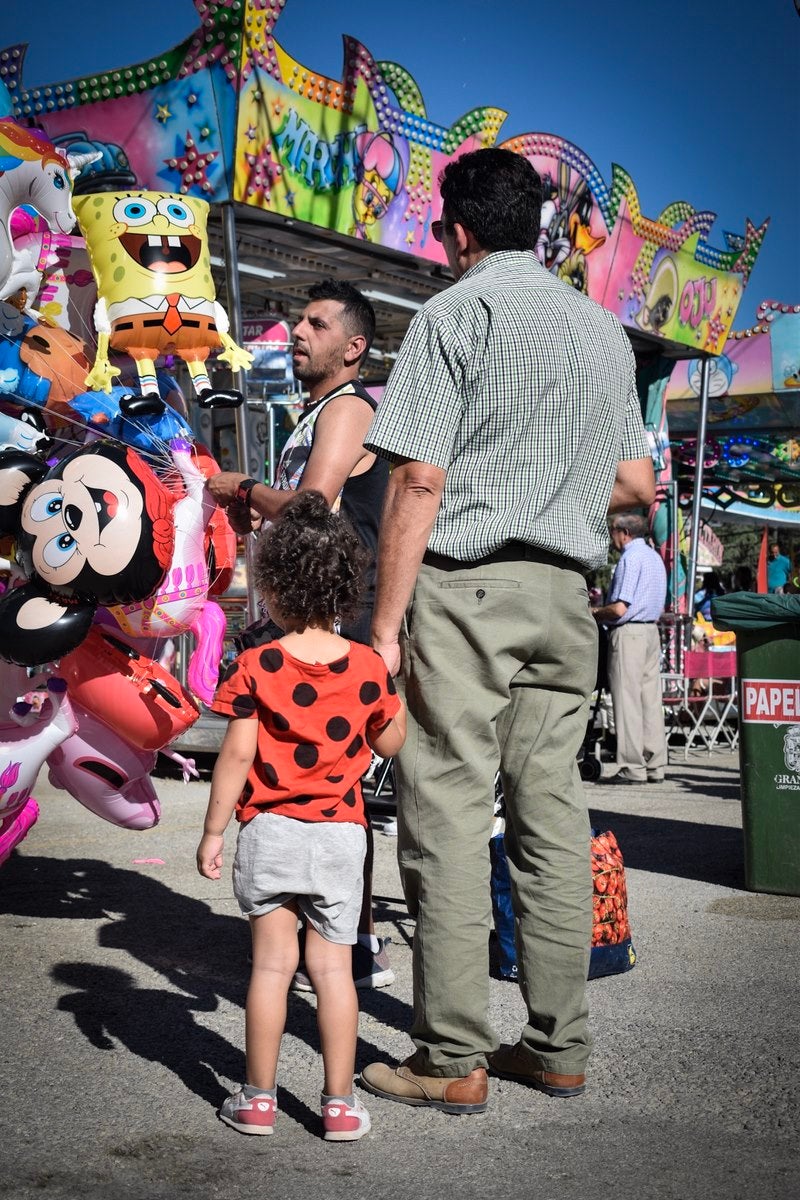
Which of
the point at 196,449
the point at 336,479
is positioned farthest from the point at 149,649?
the point at 336,479

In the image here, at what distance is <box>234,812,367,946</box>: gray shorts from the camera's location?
2.81m

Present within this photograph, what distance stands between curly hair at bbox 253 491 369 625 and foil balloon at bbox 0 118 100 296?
2099mm

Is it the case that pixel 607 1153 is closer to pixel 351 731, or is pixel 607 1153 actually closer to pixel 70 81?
pixel 351 731

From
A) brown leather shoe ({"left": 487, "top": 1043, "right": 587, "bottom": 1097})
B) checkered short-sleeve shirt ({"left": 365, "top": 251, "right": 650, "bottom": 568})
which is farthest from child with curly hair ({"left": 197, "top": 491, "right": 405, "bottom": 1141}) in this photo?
brown leather shoe ({"left": 487, "top": 1043, "right": 587, "bottom": 1097})

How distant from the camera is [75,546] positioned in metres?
3.85

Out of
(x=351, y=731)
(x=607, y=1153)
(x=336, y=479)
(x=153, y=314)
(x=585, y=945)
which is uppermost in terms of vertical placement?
(x=153, y=314)

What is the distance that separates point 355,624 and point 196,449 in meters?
1.35

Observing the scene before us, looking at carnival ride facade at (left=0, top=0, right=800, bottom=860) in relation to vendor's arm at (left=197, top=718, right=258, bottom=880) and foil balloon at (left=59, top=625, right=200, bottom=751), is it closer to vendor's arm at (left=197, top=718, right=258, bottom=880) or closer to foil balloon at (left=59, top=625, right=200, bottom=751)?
foil balloon at (left=59, top=625, right=200, bottom=751)

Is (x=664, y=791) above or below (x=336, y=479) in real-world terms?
below

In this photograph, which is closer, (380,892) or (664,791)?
(380,892)

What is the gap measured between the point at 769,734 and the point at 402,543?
2.90 m

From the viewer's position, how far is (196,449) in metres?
4.90

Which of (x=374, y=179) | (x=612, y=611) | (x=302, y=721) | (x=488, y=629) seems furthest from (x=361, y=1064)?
(x=374, y=179)

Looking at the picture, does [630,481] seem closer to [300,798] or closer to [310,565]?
[310,565]
